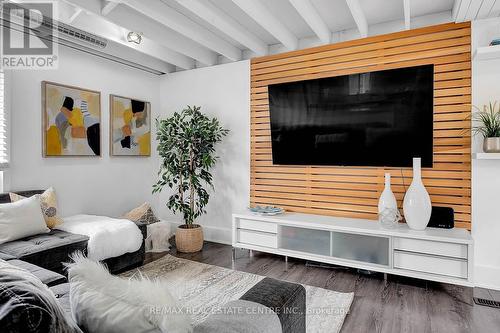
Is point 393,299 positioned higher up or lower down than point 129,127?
lower down

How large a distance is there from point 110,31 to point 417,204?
3.64 m

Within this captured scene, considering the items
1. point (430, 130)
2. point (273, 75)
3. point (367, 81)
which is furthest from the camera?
point (273, 75)

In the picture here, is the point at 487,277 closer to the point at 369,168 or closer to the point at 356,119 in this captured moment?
the point at 369,168

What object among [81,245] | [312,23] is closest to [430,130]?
[312,23]

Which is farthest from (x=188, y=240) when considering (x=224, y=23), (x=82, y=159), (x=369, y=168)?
(x=224, y=23)

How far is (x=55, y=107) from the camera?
11.1 ft

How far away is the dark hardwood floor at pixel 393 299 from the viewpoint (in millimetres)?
2148

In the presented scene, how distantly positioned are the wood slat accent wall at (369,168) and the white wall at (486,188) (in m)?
0.06

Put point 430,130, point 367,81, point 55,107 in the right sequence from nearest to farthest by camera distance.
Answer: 1. point 430,130
2. point 367,81
3. point 55,107

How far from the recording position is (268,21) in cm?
310

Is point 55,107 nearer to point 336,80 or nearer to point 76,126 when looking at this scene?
point 76,126

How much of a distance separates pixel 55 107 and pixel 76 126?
1.01 feet

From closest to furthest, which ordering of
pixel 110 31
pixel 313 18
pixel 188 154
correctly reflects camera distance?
pixel 313 18 < pixel 110 31 < pixel 188 154

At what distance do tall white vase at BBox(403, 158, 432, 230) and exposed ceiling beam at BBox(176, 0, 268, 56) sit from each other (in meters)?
2.22
